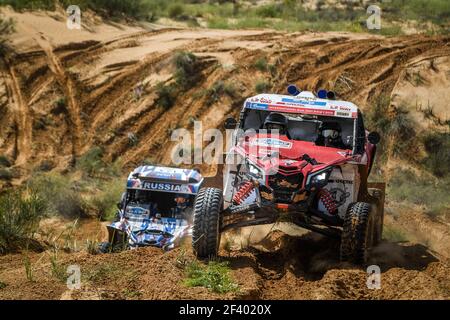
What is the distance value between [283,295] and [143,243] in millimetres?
5518

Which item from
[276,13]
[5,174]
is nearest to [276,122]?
[5,174]

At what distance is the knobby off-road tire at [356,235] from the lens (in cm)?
952

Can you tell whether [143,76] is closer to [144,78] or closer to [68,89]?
[144,78]

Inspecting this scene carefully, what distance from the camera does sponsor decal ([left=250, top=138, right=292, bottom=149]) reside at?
10562 millimetres

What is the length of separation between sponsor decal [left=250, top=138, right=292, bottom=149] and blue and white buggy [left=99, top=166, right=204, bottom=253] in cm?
356

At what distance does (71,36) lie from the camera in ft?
86.8

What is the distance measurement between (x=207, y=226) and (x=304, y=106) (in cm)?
280

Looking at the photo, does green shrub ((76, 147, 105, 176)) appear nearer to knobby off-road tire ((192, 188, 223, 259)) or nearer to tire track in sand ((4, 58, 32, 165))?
tire track in sand ((4, 58, 32, 165))

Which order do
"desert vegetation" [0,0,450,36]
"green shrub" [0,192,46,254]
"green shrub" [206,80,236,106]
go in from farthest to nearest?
"desert vegetation" [0,0,450,36] → "green shrub" [206,80,236,106] → "green shrub" [0,192,46,254]

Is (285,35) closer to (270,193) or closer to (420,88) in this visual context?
(420,88)

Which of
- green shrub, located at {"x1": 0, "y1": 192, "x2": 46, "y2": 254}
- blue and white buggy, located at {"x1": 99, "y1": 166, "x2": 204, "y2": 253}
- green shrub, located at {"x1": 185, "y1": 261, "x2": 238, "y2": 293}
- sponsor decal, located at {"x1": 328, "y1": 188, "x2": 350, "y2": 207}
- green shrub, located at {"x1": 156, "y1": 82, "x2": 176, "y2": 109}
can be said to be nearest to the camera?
green shrub, located at {"x1": 185, "y1": 261, "x2": 238, "y2": 293}

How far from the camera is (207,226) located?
9.80m

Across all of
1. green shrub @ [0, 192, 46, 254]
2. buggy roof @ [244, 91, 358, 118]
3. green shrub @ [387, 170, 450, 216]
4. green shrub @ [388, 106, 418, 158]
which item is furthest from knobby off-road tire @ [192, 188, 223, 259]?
green shrub @ [388, 106, 418, 158]
